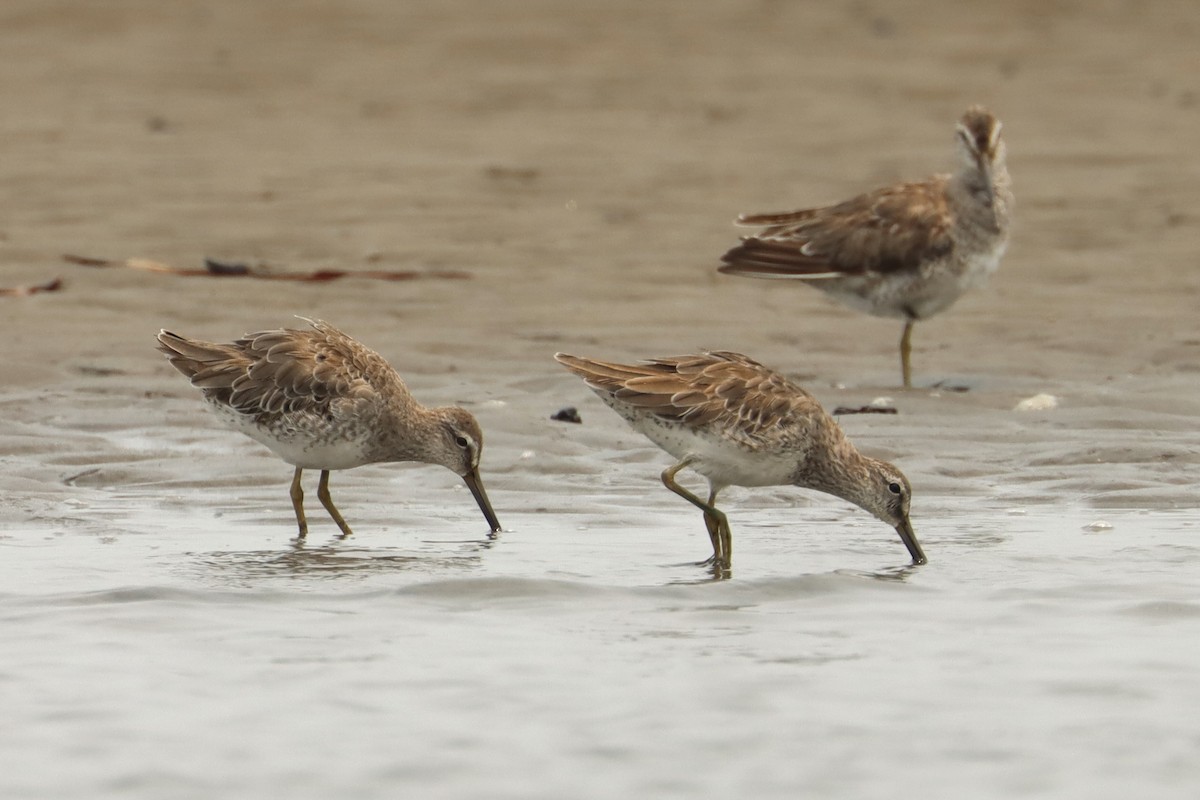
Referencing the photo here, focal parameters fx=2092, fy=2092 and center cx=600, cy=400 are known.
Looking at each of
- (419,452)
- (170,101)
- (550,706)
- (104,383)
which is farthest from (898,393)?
(170,101)

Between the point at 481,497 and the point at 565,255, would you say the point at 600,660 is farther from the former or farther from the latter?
the point at 565,255

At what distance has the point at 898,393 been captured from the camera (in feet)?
39.5

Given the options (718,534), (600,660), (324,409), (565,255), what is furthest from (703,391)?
(565,255)

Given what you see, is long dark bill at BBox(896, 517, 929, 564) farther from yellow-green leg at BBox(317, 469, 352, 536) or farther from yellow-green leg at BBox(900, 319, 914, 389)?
yellow-green leg at BBox(900, 319, 914, 389)

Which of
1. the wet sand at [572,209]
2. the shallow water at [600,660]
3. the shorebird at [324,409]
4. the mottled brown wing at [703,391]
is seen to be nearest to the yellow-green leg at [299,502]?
the shorebird at [324,409]

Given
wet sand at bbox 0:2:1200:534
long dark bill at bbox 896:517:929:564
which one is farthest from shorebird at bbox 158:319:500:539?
long dark bill at bbox 896:517:929:564

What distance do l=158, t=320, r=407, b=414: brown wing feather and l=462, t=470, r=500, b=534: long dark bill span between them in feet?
1.71

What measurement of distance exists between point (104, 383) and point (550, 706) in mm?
5851

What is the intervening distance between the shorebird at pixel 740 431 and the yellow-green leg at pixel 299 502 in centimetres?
138

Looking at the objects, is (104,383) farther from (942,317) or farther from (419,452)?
(942,317)

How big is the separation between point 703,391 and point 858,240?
4164mm

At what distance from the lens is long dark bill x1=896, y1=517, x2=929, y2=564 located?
884 cm

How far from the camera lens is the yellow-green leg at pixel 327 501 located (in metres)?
9.42

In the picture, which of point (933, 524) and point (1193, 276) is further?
point (1193, 276)
